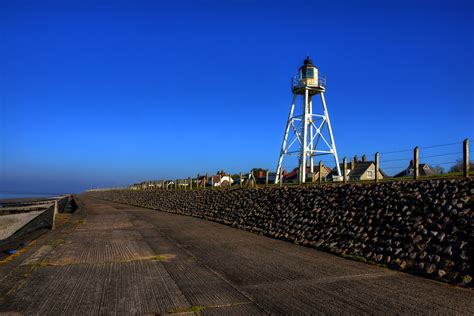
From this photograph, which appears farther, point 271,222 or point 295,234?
point 271,222

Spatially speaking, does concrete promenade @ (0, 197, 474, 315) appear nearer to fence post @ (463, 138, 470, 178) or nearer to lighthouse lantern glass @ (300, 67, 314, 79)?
fence post @ (463, 138, 470, 178)

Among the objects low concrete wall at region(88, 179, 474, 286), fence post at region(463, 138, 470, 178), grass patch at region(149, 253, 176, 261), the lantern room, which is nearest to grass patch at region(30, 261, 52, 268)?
grass patch at region(149, 253, 176, 261)

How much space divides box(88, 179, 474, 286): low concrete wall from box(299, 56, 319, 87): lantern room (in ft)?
62.8

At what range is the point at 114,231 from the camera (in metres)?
15.0

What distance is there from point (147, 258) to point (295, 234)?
16.8 feet

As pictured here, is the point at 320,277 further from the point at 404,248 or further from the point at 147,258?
the point at 147,258

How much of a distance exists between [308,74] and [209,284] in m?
29.0

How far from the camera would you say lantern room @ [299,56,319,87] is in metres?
33.1

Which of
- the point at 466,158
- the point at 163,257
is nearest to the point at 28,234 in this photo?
the point at 163,257

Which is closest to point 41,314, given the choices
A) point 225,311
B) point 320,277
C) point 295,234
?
point 225,311

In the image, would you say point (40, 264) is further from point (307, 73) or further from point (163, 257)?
point (307, 73)

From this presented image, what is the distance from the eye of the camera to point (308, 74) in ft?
109

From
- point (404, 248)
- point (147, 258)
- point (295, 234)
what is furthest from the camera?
point (295, 234)

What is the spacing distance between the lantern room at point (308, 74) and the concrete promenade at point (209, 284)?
2456 cm
